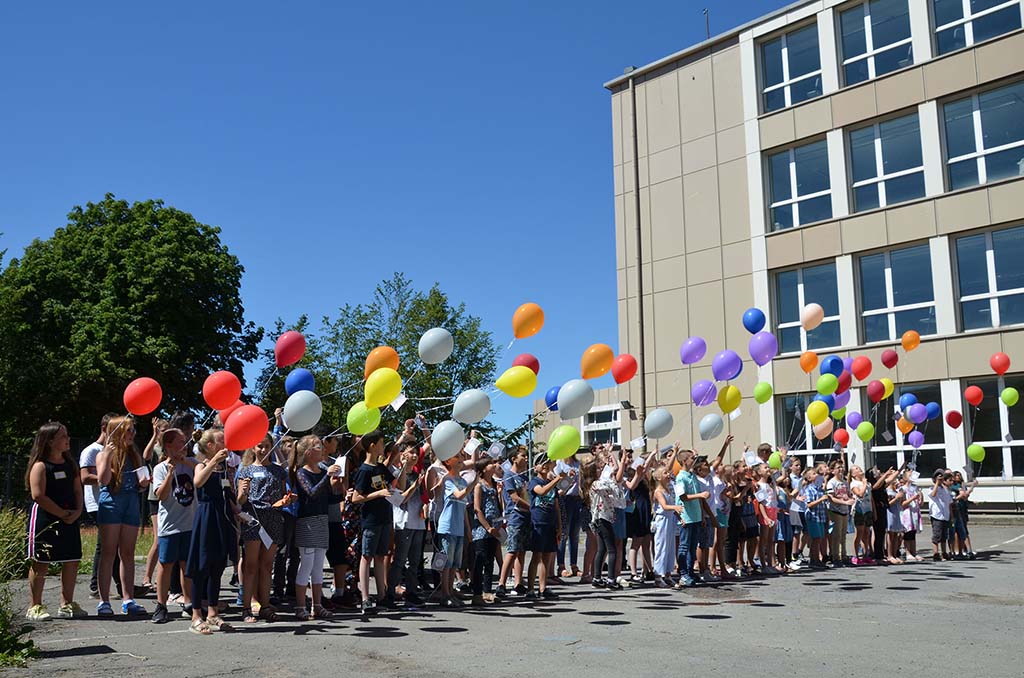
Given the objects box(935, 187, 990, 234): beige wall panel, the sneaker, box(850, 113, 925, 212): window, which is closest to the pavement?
the sneaker

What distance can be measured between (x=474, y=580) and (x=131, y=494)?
12.2 feet

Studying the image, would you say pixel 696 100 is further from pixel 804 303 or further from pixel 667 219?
pixel 804 303

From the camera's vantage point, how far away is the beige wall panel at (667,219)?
2702cm

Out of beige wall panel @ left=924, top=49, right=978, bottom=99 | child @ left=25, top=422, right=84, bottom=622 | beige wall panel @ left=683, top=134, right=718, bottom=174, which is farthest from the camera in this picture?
beige wall panel @ left=683, top=134, right=718, bottom=174

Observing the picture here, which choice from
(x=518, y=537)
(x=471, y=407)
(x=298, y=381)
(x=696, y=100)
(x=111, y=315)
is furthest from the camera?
(x=111, y=315)

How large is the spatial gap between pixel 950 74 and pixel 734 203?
630 centimetres

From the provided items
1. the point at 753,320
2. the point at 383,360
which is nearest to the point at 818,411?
the point at 753,320

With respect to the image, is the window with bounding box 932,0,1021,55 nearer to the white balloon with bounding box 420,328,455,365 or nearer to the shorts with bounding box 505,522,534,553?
the white balloon with bounding box 420,328,455,365

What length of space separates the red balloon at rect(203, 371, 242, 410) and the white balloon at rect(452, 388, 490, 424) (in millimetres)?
2294

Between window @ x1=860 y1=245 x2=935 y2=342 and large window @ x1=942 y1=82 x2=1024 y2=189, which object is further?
window @ x1=860 y1=245 x2=935 y2=342

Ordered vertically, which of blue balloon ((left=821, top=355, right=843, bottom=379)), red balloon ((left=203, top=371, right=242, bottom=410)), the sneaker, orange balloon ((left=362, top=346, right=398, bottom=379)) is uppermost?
blue balloon ((left=821, top=355, right=843, bottom=379))

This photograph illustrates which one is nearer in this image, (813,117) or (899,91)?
(899,91)

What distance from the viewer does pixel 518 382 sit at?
405 inches

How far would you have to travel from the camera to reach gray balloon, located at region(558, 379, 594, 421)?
33.2ft
